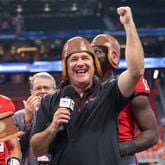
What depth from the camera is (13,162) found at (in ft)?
8.57

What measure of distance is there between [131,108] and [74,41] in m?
0.46

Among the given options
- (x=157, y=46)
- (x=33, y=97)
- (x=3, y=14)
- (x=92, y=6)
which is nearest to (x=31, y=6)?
(x=3, y=14)

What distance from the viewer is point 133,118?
230 centimetres

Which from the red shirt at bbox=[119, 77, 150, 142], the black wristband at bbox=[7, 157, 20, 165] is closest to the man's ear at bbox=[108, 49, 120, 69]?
the red shirt at bbox=[119, 77, 150, 142]

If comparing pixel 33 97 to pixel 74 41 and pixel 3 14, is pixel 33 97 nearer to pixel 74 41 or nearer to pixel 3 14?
pixel 74 41

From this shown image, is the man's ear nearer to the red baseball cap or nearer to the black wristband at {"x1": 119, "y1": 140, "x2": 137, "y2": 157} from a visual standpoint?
the black wristband at {"x1": 119, "y1": 140, "x2": 137, "y2": 157}

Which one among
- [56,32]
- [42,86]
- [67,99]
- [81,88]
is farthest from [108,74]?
[56,32]

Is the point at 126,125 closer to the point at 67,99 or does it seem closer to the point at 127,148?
the point at 127,148

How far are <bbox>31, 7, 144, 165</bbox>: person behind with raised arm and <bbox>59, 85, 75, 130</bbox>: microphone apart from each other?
2 cm

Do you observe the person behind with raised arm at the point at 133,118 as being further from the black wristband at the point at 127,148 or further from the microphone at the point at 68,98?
the microphone at the point at 68,98

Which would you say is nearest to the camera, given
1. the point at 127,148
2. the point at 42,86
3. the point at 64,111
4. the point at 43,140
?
the point at 64,111

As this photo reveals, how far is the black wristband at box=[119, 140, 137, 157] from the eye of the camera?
2.11 meters

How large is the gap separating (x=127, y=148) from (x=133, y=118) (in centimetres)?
22

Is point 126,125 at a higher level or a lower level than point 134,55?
lower
